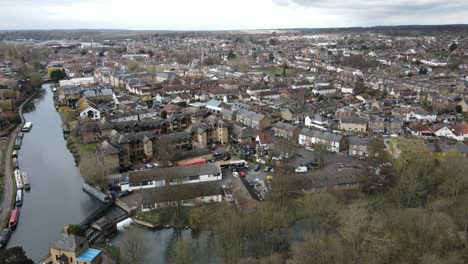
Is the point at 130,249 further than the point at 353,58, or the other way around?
the point at 353,58

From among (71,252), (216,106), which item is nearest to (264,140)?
(216,106)

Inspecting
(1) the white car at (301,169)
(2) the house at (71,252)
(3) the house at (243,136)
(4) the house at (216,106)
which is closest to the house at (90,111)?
(4) the house at (216,106)

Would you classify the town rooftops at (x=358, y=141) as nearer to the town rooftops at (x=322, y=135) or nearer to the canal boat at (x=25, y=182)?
the town rooftops at (x=322, y=135)

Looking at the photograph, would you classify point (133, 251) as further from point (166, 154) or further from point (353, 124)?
point (353, 124)

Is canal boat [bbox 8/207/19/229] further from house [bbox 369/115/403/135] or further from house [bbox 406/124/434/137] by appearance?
house [bbox 406/124/434/137]

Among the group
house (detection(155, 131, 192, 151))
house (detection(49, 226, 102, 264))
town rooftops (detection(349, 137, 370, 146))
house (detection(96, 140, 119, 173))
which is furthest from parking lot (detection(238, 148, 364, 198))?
house (detection(49, 226, 102, 264))

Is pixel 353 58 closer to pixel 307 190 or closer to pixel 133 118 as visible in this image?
pixel 133 118

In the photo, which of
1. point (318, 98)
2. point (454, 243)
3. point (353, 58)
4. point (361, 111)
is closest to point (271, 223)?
point (454, 243)
